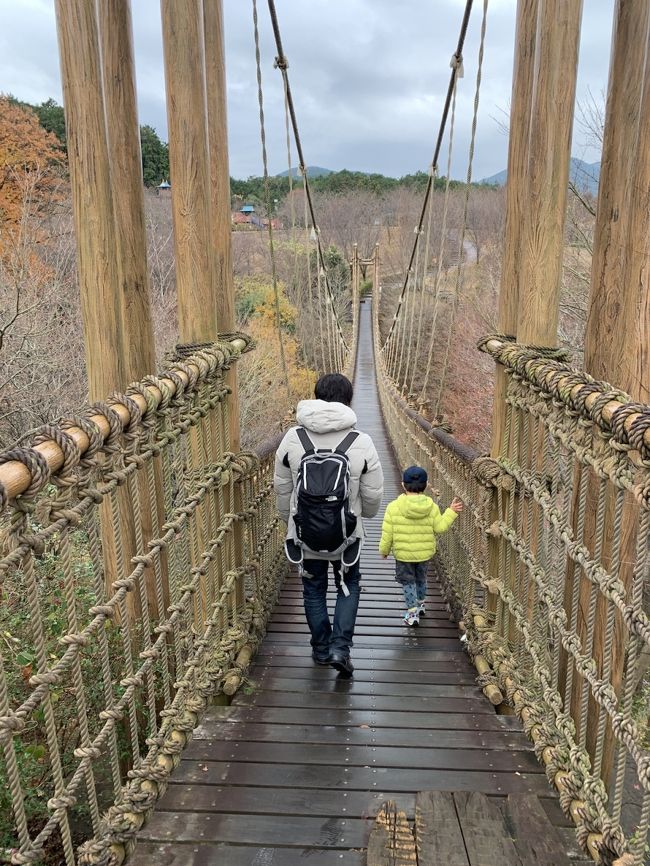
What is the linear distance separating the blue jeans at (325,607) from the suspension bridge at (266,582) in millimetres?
89

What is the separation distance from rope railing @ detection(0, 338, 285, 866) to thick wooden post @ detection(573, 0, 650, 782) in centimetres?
87

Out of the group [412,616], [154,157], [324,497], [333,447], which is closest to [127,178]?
[333,447]

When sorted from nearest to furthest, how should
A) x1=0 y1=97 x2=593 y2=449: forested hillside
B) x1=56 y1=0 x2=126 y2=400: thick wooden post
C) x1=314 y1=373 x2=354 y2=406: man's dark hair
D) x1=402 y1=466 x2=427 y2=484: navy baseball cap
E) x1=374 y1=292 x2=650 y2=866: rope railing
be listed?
x1=374 y1=292 x2=650 y2=866: rope railing
x1=56 y1=0 x2=126 y2=400: thick wooden post
x1=314 y1=373 x2=354 y2=406: man's dark hair
x1=402 y1=466 x2=427 y2=484: navy baseball cap
x1=0 y1=97 x2=593 y2=449: forested hillside

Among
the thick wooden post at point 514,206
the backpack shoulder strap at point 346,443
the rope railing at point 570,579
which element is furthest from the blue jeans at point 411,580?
the backpack shoulder strap at point 346,443

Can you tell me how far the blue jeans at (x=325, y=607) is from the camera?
78.4 inches

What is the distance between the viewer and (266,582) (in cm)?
247

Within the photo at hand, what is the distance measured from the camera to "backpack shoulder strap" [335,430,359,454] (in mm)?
1857

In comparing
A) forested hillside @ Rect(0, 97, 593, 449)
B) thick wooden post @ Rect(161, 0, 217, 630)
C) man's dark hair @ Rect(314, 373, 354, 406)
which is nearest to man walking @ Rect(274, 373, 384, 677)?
man's dark hair @ Rect(314, 373, 354, 406)

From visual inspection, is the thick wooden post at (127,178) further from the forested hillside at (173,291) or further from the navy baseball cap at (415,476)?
the forested hillside at (173,291)

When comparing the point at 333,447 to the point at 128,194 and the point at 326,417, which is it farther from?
the point at 128,194

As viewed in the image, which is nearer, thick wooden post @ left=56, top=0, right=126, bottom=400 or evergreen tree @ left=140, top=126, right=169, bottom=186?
thick wooden post @ left=56, top=0, right=126, bottom=400

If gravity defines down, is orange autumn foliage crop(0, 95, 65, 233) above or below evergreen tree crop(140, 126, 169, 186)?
below

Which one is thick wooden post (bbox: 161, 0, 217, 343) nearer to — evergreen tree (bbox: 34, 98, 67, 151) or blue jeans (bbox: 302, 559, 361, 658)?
blue jeans (bbox: 302, 559, 361, 658)

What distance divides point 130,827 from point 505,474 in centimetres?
127
